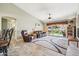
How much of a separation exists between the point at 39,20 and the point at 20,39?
2.21 ft

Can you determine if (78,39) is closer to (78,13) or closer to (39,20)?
(78,13)

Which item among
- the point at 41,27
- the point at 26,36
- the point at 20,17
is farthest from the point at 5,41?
the point at 41,27

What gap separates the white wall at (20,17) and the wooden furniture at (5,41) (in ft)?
0.68

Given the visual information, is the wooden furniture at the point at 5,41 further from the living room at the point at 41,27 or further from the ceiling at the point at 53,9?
the ceiling at the point at 53,9

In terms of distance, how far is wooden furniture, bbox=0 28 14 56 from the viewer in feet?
6.97

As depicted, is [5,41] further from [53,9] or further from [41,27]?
[53,9]

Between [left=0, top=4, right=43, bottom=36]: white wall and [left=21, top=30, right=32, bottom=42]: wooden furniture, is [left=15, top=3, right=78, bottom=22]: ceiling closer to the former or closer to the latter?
[left=0, top=4, right=43, bottom=36]: white wall

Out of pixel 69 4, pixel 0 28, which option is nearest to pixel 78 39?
pixel 69 4

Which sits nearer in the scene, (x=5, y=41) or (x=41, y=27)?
(x=5, y=41)

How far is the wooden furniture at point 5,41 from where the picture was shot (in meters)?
2.12

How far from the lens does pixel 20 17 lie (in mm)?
2283

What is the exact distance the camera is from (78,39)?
2213mm

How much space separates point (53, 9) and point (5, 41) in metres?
1.33

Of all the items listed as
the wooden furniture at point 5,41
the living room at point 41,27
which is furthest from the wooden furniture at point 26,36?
the wooden furniture at point 5,41
